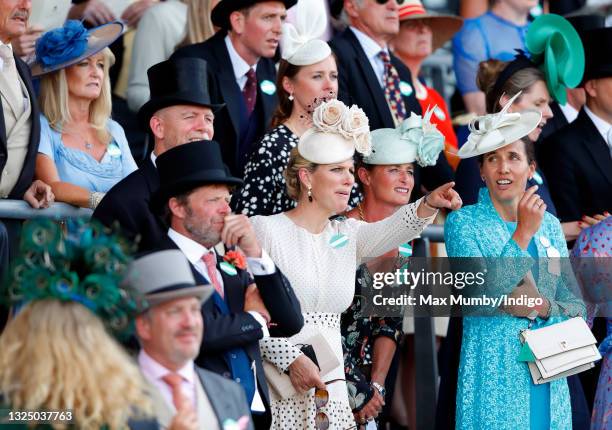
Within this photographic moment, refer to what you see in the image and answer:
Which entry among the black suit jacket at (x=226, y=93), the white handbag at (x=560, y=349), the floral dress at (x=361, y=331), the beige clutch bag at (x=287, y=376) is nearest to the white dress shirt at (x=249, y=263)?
the beige clutch bag at (x=287, y=376)

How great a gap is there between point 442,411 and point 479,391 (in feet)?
1.06

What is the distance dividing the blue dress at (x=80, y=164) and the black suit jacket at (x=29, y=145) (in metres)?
0.17

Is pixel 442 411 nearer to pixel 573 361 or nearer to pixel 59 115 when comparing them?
pixel 573 361

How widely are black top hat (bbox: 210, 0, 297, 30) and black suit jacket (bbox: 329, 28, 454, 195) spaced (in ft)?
1.53

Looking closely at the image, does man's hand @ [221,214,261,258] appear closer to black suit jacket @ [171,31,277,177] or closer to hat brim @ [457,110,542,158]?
hat brim @ [457,110,542,158]

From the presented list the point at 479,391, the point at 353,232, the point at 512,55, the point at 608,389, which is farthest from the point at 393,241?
the point at 512,55

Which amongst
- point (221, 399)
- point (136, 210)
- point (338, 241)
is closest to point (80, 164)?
point (136, 210)

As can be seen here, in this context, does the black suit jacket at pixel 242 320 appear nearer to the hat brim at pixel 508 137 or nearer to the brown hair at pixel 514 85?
the hat brim at pixel 508 137

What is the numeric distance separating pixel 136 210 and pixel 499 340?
6.33ft

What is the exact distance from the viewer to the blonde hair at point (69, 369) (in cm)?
495

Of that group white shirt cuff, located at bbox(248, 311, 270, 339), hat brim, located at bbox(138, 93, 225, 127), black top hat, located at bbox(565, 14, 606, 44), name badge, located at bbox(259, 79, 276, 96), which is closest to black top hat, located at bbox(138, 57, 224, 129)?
hat brim, located at bbox(138, 93, 225, 127)

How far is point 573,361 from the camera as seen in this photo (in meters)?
7.09

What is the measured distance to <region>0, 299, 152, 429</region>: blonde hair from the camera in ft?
16.2

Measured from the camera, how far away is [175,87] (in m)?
7.25
